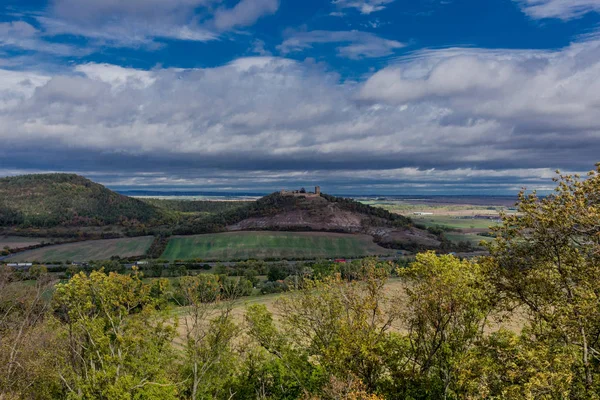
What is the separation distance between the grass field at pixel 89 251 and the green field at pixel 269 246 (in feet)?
43.9

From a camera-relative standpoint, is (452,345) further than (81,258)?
No

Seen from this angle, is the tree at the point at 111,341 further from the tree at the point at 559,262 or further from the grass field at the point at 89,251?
the grass field at the point at 89,251

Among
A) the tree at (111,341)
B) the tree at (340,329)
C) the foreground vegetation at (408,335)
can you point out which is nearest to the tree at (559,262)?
the foreground vegetation at (408,335)

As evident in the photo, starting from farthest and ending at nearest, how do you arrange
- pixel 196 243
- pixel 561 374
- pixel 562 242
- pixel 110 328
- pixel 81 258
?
pixel 196 243, pixel 81 258, pixel 110 328, pixel 562 242, pixel 561 374

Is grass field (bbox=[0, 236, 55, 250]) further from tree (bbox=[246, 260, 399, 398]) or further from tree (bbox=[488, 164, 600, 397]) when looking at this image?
tree (bbox=[488, 164, 600, 397])

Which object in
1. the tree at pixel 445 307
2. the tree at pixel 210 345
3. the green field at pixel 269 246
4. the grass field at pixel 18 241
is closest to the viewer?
the tree at pixel 445 307

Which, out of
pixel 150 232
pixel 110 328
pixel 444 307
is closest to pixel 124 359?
pixel 110 328

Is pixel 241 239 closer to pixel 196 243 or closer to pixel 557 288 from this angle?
pixel 196 243

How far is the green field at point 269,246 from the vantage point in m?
157

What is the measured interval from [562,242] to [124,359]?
25972 millimetres

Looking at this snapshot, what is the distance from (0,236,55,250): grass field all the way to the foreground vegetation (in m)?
163

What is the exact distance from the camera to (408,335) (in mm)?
27719

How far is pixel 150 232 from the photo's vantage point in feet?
639

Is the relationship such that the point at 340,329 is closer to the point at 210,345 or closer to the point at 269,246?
the point at 210,345
